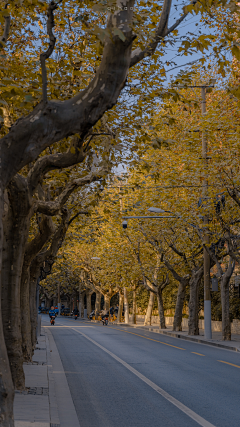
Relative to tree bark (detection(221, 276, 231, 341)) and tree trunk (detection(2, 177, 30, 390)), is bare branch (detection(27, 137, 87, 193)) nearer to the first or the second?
tree trunk (detection(2, 177, 30, 390))

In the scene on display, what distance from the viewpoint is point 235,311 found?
109ft

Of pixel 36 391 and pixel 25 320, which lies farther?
pixel 25 320

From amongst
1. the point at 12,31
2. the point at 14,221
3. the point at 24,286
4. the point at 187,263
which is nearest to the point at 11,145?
the point at 14,221

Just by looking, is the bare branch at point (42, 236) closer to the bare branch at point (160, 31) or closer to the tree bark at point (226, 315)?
the bare branch at point (160, 31)

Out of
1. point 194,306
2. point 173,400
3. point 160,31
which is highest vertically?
point 160,31

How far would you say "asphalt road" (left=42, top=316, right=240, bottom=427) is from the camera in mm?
7961

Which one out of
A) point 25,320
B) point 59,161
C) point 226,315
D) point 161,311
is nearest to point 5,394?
point 59,161

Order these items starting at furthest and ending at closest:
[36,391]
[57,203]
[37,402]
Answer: [57,203]
[36,391]
[37,402]

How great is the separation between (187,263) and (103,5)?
2563 centimetres

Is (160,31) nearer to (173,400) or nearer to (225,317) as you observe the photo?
(173,400)

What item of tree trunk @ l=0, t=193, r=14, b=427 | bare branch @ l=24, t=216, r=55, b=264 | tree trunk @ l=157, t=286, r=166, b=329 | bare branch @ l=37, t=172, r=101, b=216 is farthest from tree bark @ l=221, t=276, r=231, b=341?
tree trunk @ l=0, t=193, r=14, b=427

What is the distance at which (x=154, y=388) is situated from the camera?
10.7 m

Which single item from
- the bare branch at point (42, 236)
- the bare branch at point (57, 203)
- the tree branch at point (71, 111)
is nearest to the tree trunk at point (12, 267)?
the bare branch at point (57, 203)

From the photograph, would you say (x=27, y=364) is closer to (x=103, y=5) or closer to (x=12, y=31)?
(x=12, y=31)
